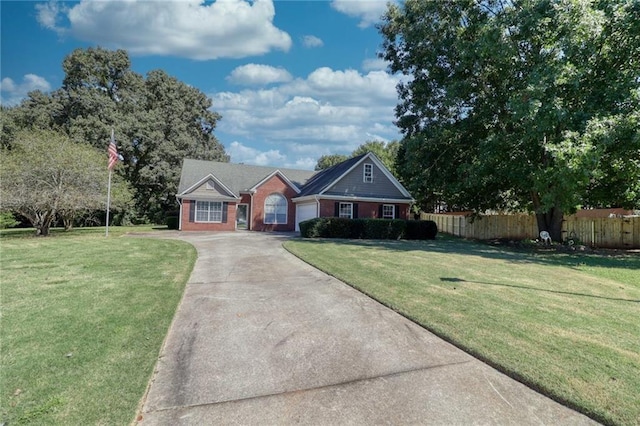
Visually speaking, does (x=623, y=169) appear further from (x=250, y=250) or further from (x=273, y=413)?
(x=273, y=413)

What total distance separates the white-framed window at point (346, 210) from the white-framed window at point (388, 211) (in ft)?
8.29


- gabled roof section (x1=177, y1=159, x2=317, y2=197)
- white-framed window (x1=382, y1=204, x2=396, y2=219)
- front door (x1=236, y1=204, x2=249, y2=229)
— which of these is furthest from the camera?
front door (x1=236, y1=204, x2=249, y2=229)

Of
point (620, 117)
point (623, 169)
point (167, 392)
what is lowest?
point (167, 392)

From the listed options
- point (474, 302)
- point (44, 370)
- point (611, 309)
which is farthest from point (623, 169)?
point (44, 370)

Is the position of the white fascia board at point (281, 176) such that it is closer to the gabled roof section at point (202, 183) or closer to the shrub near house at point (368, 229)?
the gabled roof section at point (202, 183)

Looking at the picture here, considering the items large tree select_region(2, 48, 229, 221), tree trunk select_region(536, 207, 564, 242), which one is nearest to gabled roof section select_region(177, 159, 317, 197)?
large tree select_region(2, 48, 229, 221)

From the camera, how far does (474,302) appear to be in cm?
641

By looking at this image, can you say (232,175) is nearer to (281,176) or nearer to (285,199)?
(281,176)

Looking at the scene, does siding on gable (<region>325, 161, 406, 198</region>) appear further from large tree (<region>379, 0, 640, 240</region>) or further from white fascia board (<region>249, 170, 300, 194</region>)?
white fascia board (<region>249, 170, 300, 194</region>)

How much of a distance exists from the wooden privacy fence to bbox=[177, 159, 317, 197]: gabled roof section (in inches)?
542

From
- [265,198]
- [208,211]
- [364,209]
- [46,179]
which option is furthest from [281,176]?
[46,179]

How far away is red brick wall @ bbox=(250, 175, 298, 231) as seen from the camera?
26703mm

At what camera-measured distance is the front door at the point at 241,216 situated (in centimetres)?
2791

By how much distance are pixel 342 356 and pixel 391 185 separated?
73.6ft
